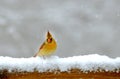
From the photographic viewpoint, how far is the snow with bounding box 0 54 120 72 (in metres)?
1.04

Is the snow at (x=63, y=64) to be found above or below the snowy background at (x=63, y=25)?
below

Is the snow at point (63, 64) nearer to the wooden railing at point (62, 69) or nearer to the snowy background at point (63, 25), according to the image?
the wooden railing at point (62, 69)

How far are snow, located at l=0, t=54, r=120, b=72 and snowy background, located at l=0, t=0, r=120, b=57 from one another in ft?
10.8

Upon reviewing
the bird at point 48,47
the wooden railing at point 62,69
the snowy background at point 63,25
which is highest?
the snowy background at point 63,25

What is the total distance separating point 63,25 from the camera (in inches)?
209

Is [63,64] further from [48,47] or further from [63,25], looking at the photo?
[63,25]

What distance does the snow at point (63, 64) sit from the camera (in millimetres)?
1039

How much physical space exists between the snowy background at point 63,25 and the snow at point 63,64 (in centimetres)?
329

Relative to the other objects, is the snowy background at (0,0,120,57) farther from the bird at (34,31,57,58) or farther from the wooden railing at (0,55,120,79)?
the wooden railing at (0,55,120,79)

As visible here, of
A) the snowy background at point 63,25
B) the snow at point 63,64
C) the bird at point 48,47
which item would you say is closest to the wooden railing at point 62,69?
the snow at point 63,64

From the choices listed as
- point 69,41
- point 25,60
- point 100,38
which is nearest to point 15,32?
point 69,41

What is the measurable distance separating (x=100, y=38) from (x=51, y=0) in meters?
0.83

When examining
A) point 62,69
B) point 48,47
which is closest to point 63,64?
point 62,69

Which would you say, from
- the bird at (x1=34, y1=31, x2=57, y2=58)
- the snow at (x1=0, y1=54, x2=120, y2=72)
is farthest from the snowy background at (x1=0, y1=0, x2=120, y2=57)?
the snow at (x1=0, y1=54, x2=120, y2=72)
